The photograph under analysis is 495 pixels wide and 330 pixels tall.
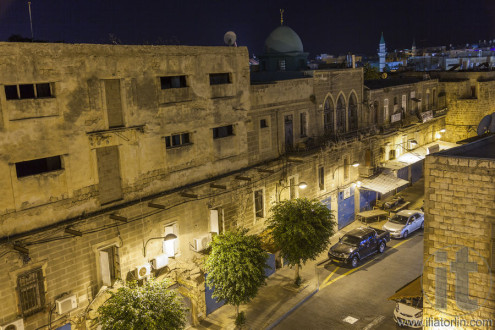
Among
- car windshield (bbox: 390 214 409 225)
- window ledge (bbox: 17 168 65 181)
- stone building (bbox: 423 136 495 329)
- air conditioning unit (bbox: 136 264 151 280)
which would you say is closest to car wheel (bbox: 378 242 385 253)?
car windshield (bbox: 390 214 409 225)

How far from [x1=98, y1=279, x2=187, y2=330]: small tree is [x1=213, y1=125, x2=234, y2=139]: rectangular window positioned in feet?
27.2

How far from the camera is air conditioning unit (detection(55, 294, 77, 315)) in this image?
1583cm

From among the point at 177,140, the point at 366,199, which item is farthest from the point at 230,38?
the point at 366,199

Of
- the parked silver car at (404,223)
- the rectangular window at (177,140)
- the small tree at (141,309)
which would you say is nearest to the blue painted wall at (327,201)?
the parked silver car at (404,223)

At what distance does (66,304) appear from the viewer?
16000 mm

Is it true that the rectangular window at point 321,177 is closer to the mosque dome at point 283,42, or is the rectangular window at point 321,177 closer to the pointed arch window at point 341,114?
the pointed arch window at point 341,114

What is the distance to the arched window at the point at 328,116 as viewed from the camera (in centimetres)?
2978

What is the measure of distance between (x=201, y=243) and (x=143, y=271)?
323cm

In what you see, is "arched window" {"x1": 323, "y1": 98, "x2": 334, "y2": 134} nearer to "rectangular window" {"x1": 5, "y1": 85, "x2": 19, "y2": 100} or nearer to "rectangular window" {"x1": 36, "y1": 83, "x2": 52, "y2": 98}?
"rectangular window" {"x1": 36, "y1": 83, "x2": 52, "y2": 98}

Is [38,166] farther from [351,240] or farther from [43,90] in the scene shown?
[351,240]

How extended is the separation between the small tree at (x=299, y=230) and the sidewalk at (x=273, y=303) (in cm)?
88

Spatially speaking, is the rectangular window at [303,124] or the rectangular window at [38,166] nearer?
the rectangular window at [38,166]

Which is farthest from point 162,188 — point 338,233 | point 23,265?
point 338,233

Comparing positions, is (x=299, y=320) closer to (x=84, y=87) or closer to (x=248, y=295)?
(x=248, y=295)
